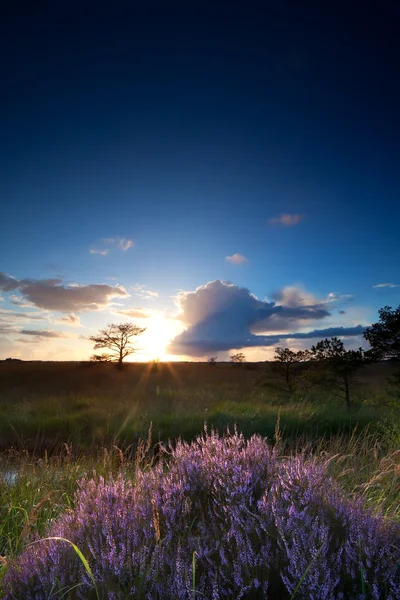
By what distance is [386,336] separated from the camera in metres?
20.3

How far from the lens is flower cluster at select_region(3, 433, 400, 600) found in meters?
2.45

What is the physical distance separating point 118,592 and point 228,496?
107cm

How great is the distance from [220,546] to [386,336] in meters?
19.3

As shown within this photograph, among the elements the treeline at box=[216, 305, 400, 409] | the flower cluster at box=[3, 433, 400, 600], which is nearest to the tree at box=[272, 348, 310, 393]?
the treeline at box=[216, 305, 400, 409]

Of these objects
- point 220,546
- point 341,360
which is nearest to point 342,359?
point 341,360

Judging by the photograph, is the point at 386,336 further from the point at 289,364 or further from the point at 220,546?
the point at 220,546

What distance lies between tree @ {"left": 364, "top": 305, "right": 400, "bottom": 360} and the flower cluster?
18172 millimetres

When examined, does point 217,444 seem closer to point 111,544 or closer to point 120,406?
point 111,544

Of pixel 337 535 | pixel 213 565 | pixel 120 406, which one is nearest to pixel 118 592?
pixel 213 565

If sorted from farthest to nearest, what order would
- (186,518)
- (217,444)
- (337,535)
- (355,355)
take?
(355,355) → (217,444) → (186,518) → (337,535)

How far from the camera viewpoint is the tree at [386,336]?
20.0 m

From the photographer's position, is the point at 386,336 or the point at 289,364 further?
the point at 289,364

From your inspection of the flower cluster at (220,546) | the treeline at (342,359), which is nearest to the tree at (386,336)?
the treeline at (342,359)

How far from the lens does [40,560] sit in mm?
2932
